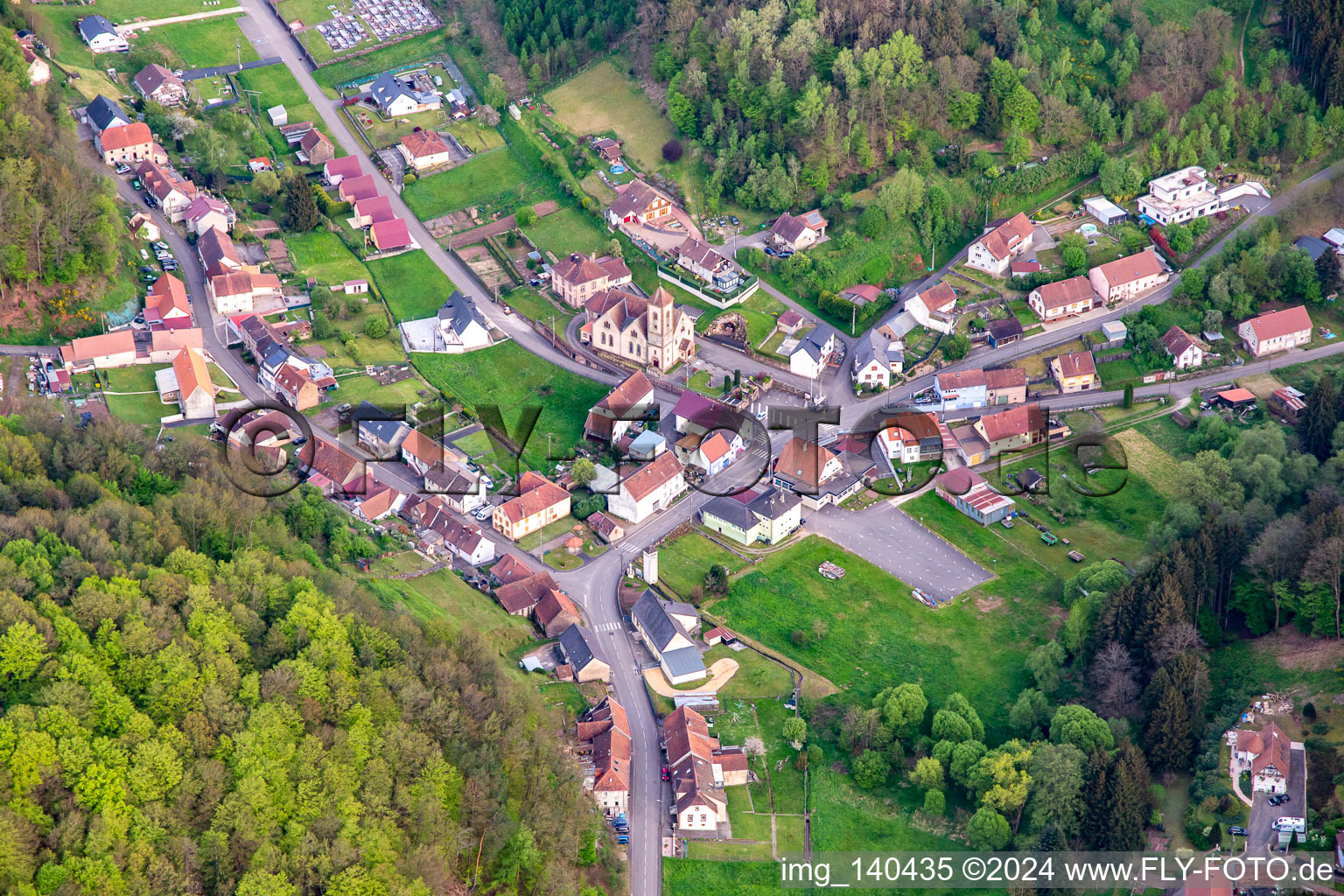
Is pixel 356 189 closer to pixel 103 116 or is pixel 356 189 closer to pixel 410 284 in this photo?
pixel 410 284

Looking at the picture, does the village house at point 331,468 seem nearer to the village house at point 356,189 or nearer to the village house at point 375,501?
the village house at point 375,501

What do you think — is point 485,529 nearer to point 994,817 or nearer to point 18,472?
point 18,472

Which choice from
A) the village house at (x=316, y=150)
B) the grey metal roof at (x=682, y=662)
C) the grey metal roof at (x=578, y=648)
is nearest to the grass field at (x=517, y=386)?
the grey metal roof at (x=578, y=648)

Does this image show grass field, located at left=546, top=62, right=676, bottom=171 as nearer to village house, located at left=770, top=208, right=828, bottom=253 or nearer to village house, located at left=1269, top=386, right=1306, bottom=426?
village house, located at left=770, top=208, right=828, bottom=253

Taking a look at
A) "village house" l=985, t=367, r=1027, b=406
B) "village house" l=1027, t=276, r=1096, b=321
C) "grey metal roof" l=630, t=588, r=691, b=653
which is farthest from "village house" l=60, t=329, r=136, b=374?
"village house" l=1027, t=276, r=1096, b=321

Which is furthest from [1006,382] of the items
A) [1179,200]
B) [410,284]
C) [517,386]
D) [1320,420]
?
[410,284]

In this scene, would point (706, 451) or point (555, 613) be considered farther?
point (706, 451)
